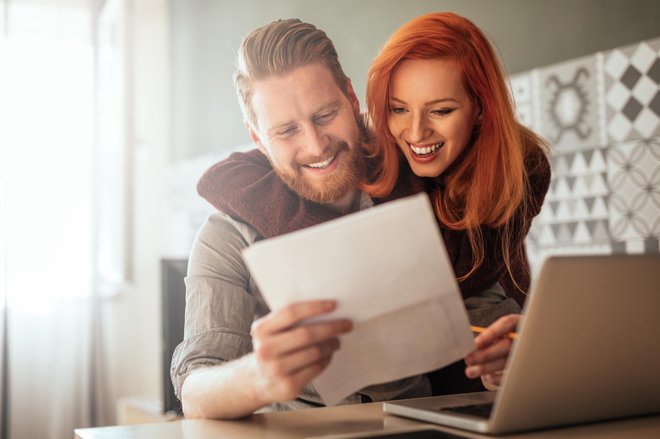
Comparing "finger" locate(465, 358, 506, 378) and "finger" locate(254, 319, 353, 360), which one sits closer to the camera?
"finger" locate(254, 319, 353, 360)

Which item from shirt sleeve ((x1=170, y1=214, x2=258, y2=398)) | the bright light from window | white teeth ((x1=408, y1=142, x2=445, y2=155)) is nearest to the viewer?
shirt sleeve ((x1=170, y1=214, x2=258, y2=398))

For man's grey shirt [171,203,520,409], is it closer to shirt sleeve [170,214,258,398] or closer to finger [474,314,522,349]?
shirt sleeve [170,214,258,398]

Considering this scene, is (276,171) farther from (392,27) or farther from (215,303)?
(392,27)

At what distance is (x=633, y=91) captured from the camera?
1.74 metres

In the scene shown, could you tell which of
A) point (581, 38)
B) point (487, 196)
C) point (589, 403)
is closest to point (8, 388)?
point (487, 196)

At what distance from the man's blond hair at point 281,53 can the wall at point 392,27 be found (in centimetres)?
4

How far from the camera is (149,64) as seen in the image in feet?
9.26

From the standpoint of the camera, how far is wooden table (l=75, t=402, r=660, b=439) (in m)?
0.98

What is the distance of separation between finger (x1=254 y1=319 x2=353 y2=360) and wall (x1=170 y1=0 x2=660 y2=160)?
33.6 inches

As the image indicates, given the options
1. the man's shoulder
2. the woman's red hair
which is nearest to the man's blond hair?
the woman's red hair

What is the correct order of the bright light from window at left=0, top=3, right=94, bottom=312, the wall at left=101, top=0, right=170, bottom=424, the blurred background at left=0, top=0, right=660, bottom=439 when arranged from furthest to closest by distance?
1. the bright light from window at left=0, top=3, right=94, bottom=312
2. the wall at left=101, top=0, right=170, bottom=424
3. the blurred background at left=0, top=0, right=660, bottom=439

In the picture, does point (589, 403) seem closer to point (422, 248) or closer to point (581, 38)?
point (422, 248)

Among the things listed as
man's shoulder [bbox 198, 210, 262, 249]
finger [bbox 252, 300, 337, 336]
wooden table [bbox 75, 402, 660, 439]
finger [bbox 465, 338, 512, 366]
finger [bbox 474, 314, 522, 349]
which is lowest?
wooden table [bbox 75, 402, 660, 439]

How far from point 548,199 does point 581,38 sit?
381 millimetres
